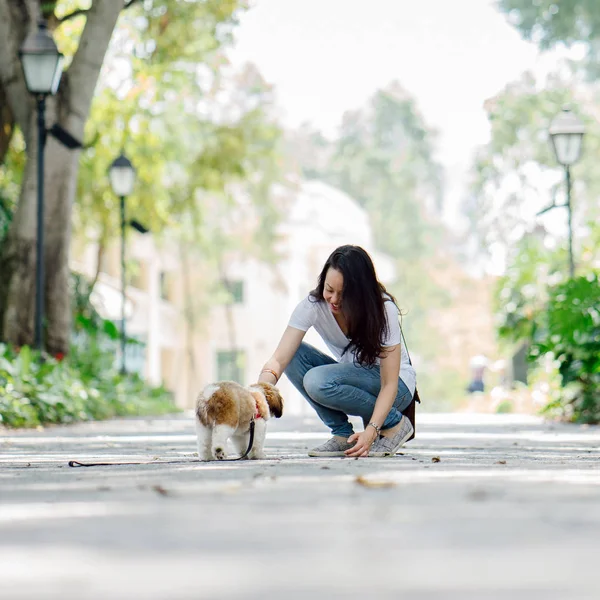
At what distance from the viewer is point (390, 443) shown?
7977 millimetres

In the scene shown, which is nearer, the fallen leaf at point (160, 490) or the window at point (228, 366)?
the fallen leaf at point (160, 490)

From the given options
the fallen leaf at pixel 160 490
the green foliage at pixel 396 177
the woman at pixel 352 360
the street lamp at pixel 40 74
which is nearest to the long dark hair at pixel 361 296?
the woman at pixel 352 360

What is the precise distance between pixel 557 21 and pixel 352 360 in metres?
28.0

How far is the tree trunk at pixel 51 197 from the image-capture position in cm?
1798

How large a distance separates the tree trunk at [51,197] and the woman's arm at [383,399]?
36.0ft

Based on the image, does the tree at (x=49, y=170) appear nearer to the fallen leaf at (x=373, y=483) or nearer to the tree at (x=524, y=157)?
the fallen leaf at (x=373, y=483)

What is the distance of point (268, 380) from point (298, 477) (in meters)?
1.76

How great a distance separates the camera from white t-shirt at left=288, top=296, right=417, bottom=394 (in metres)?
7.71

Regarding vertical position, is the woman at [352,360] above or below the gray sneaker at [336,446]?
above

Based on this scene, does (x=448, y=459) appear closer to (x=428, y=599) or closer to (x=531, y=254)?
(x=428, y=599)

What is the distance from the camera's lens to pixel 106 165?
28.9 metres

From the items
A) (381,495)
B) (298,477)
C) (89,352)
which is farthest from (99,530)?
(89,352)

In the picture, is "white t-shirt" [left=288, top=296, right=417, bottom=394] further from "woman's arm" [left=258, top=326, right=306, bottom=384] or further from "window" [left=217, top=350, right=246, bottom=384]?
"window" [left=217, top=350, right=246, bottom=384]

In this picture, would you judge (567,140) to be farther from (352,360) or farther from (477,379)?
(477,379)
